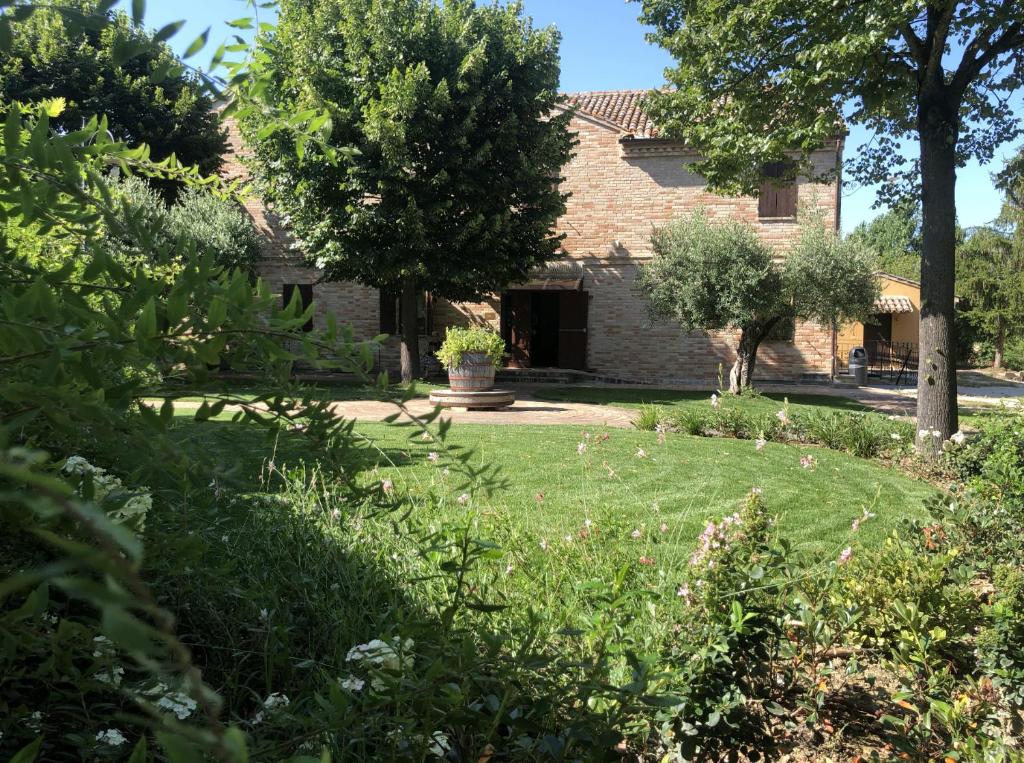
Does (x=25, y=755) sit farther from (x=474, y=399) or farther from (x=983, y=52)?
(x=474, y=399)

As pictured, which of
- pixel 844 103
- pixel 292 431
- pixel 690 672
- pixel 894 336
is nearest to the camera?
pixel 292 431

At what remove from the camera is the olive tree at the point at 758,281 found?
1530 centimetres

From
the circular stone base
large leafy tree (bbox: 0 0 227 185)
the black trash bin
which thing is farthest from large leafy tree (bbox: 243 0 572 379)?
the black trash bin

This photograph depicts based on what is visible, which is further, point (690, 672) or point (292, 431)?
point (690, 672)

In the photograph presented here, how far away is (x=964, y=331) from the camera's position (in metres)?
34.2

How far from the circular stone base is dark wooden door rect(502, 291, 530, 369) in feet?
29.6

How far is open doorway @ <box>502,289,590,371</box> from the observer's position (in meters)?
21.8

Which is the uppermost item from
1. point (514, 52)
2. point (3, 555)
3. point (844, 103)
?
point (514, 52)

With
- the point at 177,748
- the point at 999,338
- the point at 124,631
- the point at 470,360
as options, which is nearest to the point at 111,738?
the point at 177,748

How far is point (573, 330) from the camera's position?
21781 millimetres

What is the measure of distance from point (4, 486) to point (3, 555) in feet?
4.73

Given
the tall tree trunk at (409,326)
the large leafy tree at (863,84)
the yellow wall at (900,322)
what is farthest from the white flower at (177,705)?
the yellow wall at (900,322)

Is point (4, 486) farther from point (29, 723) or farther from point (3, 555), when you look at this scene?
point (3, 555)

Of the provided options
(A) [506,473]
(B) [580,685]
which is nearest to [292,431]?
(B) [580,685]
